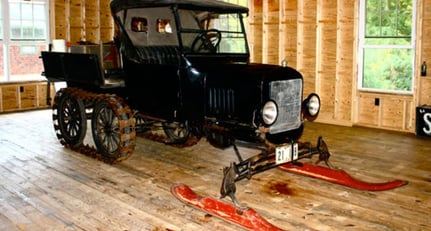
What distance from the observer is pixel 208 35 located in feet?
19.3

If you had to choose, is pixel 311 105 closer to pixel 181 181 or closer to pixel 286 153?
pixel 286 153

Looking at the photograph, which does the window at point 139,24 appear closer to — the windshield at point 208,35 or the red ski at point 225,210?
the windshield at point 208,35

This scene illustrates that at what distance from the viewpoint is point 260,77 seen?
4.55m

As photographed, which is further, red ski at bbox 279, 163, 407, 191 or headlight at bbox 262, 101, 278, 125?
red ski at bbox 279, 163, 407, 191

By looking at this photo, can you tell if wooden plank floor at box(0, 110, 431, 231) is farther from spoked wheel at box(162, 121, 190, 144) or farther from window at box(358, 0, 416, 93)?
window at box(358, 0, 416, 93)

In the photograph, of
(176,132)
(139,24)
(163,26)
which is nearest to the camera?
(139,24)

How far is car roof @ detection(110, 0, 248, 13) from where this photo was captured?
5.23 m

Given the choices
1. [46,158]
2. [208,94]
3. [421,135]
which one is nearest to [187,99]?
[208,94]

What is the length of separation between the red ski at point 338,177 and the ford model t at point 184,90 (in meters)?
0.18

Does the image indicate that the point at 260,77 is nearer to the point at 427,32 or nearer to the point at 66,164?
the point at 66,164

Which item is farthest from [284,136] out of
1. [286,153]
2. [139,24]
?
[139,24]

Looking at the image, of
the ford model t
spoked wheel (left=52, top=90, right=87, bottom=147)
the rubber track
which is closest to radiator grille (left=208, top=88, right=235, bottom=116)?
the ford model t

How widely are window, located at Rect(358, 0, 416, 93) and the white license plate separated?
411 cm

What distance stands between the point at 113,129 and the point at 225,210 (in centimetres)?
238
